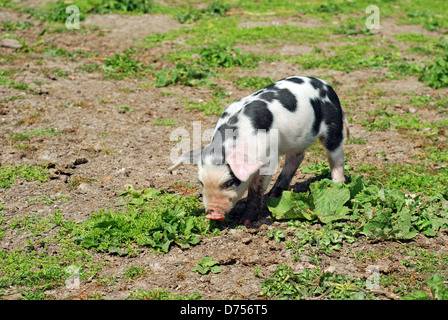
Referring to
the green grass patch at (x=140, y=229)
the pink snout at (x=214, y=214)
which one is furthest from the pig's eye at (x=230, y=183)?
the green grass patch at (x=140, y=229)

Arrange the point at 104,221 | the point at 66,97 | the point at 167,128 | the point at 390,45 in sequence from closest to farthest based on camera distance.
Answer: the point at 104,221 < the point at 167,128 < the point at 66,97 < the point at 390,45

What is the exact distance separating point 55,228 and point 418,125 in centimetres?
551

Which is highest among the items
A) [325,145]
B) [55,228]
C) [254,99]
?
[254,99]

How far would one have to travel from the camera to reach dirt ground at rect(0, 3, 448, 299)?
4.38 m

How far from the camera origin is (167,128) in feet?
24.4

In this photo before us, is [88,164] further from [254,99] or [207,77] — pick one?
[207,77]

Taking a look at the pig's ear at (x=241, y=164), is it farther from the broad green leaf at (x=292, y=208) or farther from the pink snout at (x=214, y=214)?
the broad green leaf at (x=292, y=208)

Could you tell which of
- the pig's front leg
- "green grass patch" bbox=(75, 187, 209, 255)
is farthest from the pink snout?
the pig's front leg

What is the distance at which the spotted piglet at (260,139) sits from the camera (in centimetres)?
471

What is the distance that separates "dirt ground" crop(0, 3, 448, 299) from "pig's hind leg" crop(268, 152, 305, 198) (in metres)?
0.24

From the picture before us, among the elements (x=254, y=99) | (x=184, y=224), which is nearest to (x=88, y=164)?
(x=184, y=224)

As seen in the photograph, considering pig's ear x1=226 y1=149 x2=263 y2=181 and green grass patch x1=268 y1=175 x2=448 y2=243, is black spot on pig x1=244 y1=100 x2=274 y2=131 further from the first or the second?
green grass patch x1=268 y1=175 x2=448 y2=243

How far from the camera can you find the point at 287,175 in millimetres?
5969

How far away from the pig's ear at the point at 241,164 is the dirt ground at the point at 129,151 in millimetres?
776
